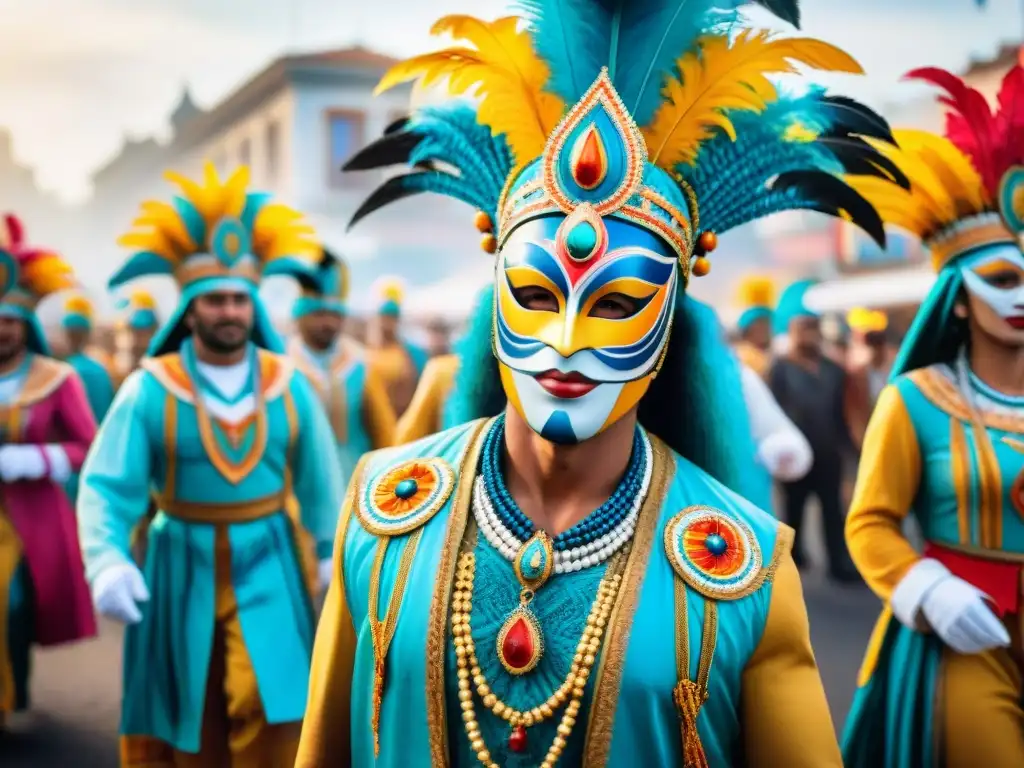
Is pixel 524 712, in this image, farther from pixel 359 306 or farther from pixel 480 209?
pixel 359 306

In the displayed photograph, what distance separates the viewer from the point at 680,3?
7.37 feet

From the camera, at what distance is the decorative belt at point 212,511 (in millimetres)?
4137

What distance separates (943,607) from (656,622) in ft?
5.27

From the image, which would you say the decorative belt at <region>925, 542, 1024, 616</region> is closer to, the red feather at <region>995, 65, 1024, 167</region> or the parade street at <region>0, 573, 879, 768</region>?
the red feather at <region>995, 65, 1024, 167</region>

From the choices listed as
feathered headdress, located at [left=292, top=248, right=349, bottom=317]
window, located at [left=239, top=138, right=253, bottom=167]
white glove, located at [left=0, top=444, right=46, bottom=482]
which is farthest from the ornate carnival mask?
window, located at [left=239, top=138, right=253, bottom=167]

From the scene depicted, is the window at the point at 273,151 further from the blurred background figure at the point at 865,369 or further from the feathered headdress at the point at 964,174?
the feathered headdress at the point at 964,174

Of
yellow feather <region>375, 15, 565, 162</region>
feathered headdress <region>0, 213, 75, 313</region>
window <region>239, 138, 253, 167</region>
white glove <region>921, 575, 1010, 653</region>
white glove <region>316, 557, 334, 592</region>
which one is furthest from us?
window <region>239, 138, 253, 167</region>

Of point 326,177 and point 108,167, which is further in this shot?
point 108,167

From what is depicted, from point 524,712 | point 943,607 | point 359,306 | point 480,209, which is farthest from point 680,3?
point 359,306

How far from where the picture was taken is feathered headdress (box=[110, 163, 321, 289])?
4.45 m

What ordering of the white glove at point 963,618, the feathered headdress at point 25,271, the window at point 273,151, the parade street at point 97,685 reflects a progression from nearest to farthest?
1. the white glove at point 963,618
2. the parade street at point 97,685
3. the feathered headdress at point 25,271
4. the window at point 273,151

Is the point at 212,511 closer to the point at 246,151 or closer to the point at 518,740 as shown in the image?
the point at 518,740

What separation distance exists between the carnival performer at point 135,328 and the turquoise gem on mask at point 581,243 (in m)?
8.17

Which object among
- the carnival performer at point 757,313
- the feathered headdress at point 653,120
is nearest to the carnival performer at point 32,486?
the feathered headdress at point 653,120
